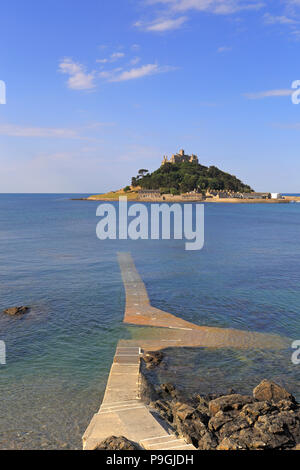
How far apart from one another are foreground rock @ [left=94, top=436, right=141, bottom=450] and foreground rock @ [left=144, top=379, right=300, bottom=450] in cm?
245

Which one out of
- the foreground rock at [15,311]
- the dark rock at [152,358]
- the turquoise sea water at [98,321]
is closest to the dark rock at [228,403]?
the turquoise sea water at [98,321]

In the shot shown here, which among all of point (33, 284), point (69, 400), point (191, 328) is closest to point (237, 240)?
point (33, 284)

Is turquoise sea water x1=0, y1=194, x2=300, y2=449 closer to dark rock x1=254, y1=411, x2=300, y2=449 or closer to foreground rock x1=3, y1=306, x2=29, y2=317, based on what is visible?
foreground rock x1=3, y1=306, x2=29, y2=317

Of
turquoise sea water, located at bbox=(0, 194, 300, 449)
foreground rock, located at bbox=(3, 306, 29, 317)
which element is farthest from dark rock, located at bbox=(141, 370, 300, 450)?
foreground rock, located at bbox=(3, 306, 29, 317)

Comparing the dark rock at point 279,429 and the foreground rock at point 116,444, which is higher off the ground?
the foreground rock at point 116,444

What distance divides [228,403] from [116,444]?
5.55 m

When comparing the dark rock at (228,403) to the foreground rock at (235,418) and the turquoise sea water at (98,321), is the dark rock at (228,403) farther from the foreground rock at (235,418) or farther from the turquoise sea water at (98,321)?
the turquoise sea water at (98,321)

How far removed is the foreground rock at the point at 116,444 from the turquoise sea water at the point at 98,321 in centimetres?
234

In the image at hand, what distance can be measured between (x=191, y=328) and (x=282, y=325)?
6.58 metres

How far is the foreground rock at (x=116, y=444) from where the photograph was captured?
12.0 meters

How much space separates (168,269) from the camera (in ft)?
158

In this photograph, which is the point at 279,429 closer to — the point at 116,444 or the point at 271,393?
the point at 271,393

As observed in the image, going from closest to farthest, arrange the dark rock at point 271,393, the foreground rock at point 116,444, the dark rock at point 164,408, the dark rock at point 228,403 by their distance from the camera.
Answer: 1. the foreground rock at point 116,444
2. the dark rock at point 164,408
3. the dark rock at point 228,403
4. the dark rock at point 271,393

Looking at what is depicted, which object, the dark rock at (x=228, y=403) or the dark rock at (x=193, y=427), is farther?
the dark rock at (x=228, y=403)
